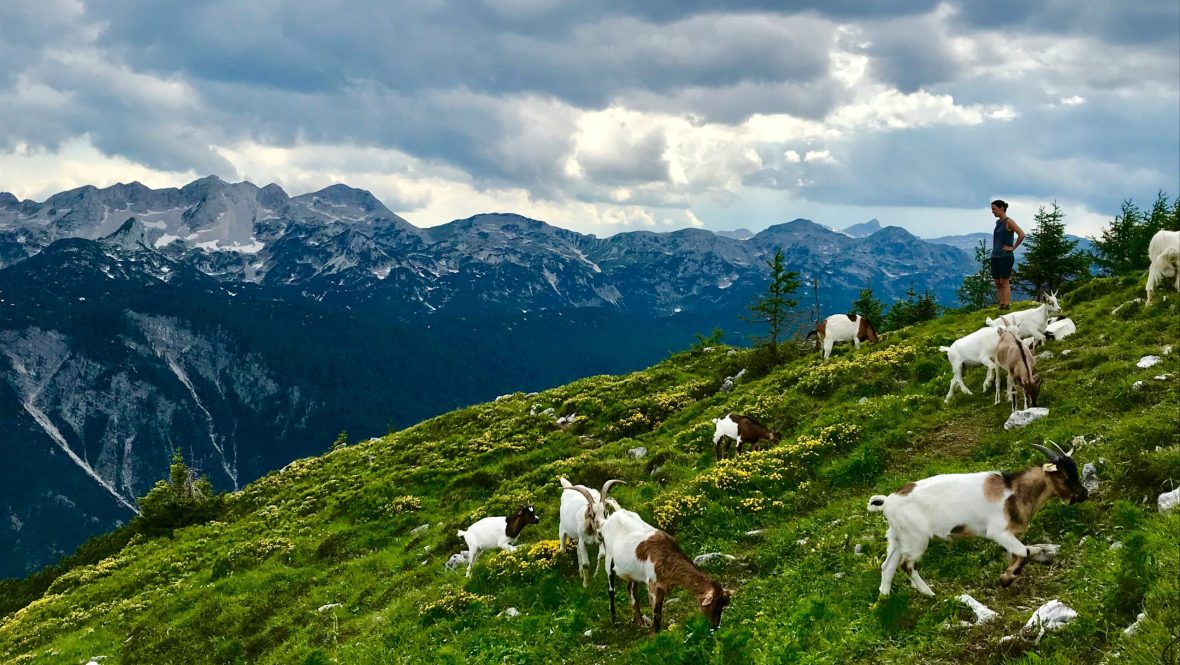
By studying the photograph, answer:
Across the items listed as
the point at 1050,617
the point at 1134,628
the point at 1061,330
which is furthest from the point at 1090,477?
the point at 1061,330

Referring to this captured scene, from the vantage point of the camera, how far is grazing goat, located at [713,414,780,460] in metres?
19.4

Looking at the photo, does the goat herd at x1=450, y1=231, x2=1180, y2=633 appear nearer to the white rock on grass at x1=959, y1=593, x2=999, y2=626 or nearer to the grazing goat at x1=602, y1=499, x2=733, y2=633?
the grazing goat at x1=602, y1=499, x2=733, y2=633

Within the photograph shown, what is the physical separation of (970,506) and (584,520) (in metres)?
7.49

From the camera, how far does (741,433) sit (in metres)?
19.5

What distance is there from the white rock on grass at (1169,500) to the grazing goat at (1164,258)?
48.2ft

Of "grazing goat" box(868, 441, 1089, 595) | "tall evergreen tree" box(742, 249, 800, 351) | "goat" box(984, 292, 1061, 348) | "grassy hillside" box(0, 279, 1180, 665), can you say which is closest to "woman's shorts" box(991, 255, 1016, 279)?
"grassy hillside" box(0, 279, 1180, 665)

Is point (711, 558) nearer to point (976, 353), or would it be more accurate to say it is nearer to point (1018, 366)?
point (1018, 366)

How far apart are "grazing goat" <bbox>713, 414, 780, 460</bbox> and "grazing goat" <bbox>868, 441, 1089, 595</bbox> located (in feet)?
30.7

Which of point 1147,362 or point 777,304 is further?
point 777,304

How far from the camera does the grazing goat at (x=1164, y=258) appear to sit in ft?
65.6

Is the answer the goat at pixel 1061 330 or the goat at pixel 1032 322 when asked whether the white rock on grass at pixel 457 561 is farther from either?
the goat at pixel 1061 330

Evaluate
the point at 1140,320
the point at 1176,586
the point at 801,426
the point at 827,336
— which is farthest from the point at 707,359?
the point at 1176,586

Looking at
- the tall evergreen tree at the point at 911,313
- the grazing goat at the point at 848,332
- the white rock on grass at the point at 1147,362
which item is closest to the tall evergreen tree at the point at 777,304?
the grazing goat at the point at 848,332

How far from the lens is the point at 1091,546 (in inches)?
369
